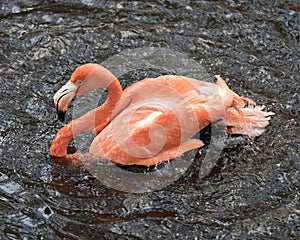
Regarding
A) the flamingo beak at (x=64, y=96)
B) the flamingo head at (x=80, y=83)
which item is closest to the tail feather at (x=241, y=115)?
the flamingo head at (x=80, y=83)

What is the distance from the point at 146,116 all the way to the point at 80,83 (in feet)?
2.00

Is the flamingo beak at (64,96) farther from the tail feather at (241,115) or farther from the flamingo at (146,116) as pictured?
the tail feather at (241,115)

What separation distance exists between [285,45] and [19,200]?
3.30m

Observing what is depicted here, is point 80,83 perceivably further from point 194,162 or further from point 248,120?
point 248,120

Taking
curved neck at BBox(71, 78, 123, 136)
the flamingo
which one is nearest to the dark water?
the flamingo

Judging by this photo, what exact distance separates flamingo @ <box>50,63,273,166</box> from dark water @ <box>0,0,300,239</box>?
243mm

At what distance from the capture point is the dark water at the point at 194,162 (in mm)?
4648

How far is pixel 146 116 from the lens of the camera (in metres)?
5.07

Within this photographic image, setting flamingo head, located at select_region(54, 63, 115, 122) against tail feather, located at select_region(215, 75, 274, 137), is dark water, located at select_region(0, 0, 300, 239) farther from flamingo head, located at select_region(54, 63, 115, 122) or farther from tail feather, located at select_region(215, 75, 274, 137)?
flamingo head, located at select_region(54, 63, 115, 122)

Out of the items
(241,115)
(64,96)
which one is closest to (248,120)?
(241,115)

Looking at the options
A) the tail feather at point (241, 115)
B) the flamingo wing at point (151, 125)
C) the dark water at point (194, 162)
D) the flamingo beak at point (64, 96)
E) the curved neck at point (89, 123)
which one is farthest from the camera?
the tail feather at point (241, 115)

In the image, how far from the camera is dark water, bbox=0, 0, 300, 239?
15.3 ft

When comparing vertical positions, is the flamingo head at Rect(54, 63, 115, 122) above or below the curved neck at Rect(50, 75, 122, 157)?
above

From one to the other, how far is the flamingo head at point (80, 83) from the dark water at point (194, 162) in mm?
581
